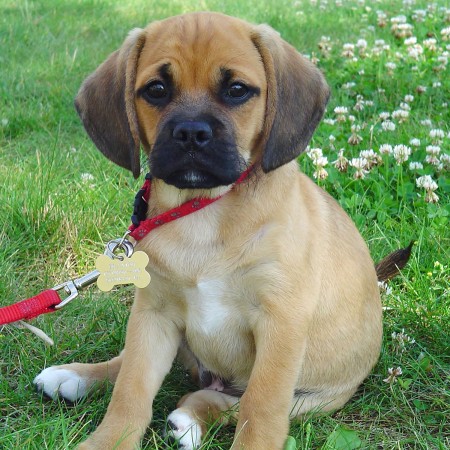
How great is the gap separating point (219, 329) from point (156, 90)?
923mm

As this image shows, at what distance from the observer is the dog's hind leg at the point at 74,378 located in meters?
3.16

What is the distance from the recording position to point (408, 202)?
14.9ft

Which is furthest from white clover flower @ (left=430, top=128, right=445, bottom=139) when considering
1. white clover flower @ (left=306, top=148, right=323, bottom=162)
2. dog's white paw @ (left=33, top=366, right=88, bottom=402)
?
dog's white paw @ (left=33, top=366, right=88, bottom=402)

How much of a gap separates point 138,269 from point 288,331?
59 centimetres

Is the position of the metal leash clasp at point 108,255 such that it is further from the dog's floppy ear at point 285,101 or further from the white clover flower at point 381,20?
the white clover flower at point 381,20

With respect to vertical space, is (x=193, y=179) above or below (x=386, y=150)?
above

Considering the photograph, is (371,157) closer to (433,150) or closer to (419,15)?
(433,150)

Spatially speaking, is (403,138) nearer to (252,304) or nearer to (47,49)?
(252,304)

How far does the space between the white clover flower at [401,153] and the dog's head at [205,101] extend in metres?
1.73

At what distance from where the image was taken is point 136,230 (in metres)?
3.02

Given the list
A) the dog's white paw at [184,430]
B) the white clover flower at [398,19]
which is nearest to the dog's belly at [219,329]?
the dog's white paw at [184,430]

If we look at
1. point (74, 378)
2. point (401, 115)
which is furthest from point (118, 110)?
point (401, 115)

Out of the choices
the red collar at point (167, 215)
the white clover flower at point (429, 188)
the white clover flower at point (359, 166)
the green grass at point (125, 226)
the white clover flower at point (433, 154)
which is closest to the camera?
the red collar at point (167, 215)

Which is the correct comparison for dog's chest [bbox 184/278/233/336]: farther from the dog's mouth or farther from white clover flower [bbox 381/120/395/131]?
white clover flower [bbox 381/120/395/131]
